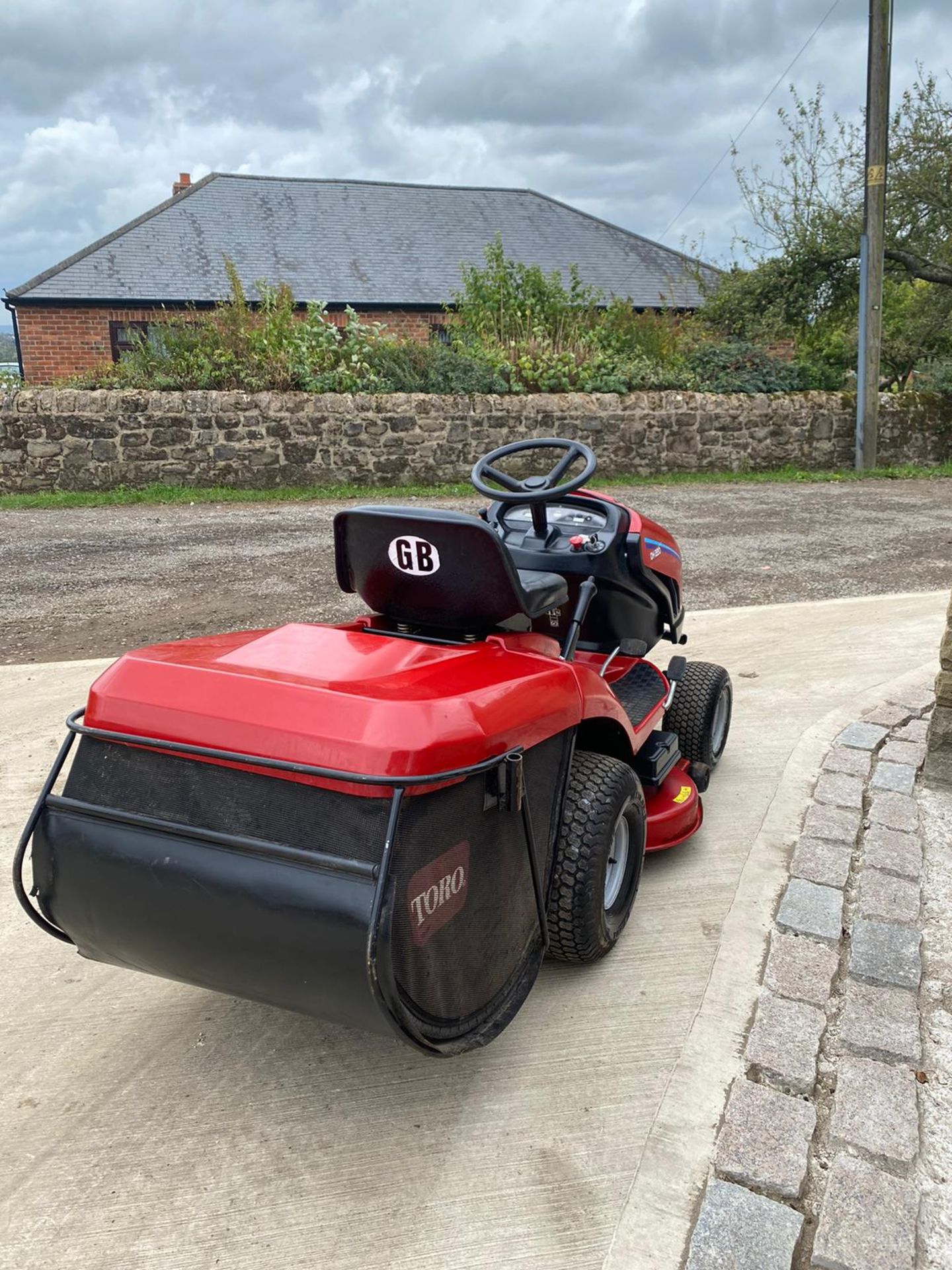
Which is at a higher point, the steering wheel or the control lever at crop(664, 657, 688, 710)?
the steering wheel

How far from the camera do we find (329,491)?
11.0 meters

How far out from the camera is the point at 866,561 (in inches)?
305

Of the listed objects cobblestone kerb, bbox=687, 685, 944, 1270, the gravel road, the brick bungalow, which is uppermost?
the brick bungalow

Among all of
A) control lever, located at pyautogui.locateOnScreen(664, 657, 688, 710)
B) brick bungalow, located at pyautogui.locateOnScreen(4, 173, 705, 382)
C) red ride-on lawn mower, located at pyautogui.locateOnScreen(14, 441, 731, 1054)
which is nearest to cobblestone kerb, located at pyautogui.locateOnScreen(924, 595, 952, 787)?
control lever, located at pyautogui.locateOnScreen(664, 657, 688, 710)

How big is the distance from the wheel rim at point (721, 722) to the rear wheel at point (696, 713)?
2 centimetres

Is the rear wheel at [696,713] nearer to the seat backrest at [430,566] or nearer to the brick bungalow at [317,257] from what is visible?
the seat backrest at [430,566]

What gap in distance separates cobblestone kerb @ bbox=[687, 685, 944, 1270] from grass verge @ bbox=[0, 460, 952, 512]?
7972 millimetres

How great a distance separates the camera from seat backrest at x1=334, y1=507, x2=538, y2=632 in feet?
7.89

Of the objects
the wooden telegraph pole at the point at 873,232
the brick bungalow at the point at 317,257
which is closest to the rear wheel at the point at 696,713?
the wooden telegraph pole at the point at 873,232

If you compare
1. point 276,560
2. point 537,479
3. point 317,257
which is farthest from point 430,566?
point 317,257

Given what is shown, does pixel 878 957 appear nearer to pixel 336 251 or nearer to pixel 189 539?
pixel 189 539

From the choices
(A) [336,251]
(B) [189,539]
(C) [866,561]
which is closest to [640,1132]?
(C) [866,561]

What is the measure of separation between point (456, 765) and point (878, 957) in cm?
150

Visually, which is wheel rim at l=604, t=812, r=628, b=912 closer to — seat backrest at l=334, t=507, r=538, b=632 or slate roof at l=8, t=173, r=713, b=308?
seat backrest at l=334, t=507, r=538, b=632
